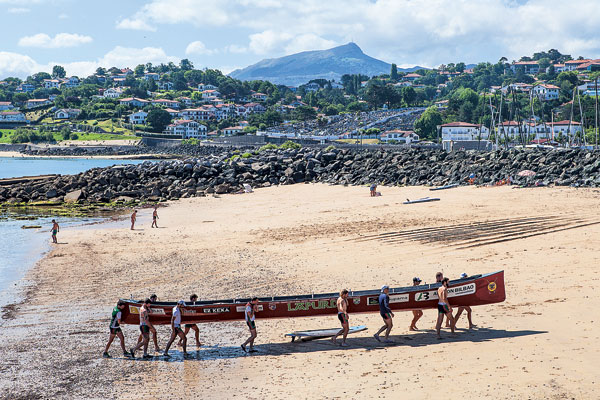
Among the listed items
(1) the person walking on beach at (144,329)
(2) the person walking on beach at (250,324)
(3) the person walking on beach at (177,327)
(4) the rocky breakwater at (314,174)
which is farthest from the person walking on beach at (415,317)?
(4) the rocky breakwater at (314,174)

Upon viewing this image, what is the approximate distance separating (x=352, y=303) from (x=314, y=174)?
43.2 metres

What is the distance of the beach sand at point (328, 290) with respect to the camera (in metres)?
12.0

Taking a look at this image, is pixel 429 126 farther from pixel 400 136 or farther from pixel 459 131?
pixel 459 131

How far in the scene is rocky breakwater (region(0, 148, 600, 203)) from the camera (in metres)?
44.0

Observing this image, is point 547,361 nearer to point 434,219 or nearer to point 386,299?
point 386,299

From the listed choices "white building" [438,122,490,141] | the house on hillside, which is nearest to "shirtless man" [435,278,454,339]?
"white building" [438,122,490,141]

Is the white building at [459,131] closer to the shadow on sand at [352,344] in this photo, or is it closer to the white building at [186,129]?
the white building at [186,129]

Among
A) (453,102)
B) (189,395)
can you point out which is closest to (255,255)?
(189,395)

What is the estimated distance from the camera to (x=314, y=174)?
57.8 m

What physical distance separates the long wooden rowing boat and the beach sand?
64 centimetres

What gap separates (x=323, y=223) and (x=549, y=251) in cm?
1223

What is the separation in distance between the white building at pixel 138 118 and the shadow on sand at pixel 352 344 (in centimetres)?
18327

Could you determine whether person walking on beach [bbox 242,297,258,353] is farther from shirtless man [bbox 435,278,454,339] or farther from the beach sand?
shirtless man [bbox 435,278,454,339]

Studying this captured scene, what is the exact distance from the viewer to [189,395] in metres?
11.9
